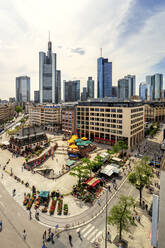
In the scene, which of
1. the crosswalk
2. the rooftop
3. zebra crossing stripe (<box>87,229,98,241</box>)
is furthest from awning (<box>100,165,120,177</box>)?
the rooftop

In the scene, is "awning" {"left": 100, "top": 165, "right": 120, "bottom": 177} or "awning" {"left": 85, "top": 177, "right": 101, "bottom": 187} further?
"awning" {"left": 100, "top": 165, "right": 120, "bottom": 177}

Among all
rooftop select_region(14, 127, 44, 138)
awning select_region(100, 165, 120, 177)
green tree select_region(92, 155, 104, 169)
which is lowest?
awning select_region(100, 165, 120, 177)

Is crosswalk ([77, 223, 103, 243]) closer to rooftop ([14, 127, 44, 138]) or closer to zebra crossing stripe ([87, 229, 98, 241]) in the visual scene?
zebra crossing stripe ([87, 229, 98, 241])

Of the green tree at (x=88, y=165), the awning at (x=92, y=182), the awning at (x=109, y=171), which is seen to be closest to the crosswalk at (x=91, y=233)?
the awning at (x=92, y=182)

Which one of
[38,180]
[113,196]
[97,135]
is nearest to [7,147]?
[38,180]

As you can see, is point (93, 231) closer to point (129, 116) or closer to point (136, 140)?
point (129, 116)

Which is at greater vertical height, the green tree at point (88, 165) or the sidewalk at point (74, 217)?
the green tree at point (88, 165)

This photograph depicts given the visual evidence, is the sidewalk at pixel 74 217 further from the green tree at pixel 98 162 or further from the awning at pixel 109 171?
the green tree at pixel 98 162

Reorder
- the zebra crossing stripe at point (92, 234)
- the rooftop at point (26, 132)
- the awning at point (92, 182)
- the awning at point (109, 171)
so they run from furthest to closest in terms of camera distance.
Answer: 1. the rooftop at point (26, 132)
2. the awning at point (109, 171)
3. the awning at point (92, 182)
4. the zebra crossing stripe at point (92, 234)
